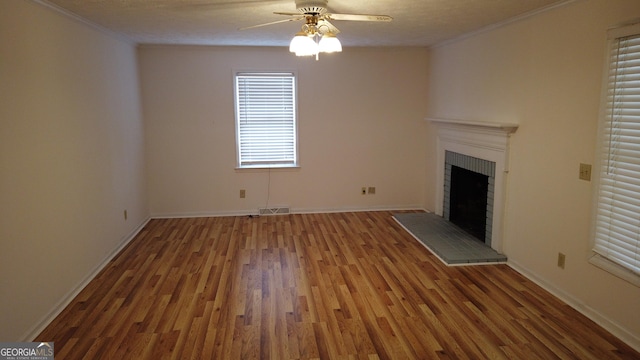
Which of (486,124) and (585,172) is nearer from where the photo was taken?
(585,172)

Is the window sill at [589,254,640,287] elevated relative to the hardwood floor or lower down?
elevated

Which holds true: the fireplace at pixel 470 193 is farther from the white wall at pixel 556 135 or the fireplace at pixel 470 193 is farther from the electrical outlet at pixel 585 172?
the electrical outlet at pixel 585 172

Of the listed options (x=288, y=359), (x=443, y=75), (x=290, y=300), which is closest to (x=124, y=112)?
(x=290, y=300)

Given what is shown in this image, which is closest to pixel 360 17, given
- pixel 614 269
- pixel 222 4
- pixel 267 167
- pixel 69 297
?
pixel 222 4

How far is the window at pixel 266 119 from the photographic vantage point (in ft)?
19.5

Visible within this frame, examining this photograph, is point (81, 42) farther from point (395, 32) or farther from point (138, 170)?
point (395, 32)

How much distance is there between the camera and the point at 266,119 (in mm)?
6047

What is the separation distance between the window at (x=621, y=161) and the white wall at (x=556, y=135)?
102 millimetres

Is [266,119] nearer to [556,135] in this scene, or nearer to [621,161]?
[556,135]

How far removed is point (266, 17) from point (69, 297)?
2917mm

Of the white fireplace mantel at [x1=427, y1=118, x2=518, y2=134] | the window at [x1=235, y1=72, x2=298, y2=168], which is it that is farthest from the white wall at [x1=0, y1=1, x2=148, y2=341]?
the white fireplace mantel at [x1=427, y1=118, x2=518, y2=134]

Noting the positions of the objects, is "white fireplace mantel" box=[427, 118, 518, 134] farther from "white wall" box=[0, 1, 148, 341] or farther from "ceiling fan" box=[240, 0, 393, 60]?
"white wall" box=[0, 1, 148, 341]

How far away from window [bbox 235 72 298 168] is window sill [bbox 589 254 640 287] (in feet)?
13.1

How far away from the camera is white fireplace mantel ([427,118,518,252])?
4.19 meters
